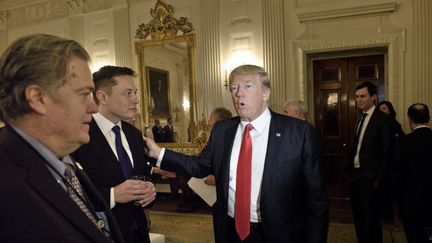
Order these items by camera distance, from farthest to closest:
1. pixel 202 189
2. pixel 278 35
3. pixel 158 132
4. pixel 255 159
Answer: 1. pixel 158 132
2. pixel 278 35
3. pixel 202 189
4. pixel 255 159

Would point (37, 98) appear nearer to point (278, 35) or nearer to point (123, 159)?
point (123, 159)

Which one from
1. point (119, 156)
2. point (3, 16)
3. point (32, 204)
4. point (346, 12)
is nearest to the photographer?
point (32, 204)

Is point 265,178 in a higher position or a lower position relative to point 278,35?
lower

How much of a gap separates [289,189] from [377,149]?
2089mm

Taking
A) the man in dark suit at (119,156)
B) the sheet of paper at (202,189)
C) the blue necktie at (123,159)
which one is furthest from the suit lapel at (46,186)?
the sheet of paper at (202,189)

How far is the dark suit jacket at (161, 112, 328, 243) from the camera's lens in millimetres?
1847

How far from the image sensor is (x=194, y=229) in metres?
4.88

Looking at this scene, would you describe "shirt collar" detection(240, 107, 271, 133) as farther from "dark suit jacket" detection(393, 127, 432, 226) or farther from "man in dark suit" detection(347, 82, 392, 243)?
"dark suit jacket" detection(393, 127, 432, 226)

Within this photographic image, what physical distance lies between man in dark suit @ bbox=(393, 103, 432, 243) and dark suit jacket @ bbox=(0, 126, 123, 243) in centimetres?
334

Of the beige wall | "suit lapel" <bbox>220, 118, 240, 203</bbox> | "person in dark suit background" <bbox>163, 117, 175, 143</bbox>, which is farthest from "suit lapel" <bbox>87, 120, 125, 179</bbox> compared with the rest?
"person in dark suit background" <bbox>163, 117, 175, 143</bbox>

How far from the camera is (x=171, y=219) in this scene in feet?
17.8

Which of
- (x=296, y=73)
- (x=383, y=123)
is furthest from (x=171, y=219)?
(x=383, y=123)

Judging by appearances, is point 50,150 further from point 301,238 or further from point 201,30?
point 201,30

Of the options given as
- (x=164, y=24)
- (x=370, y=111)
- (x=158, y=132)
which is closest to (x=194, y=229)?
(x=158, y=132)
